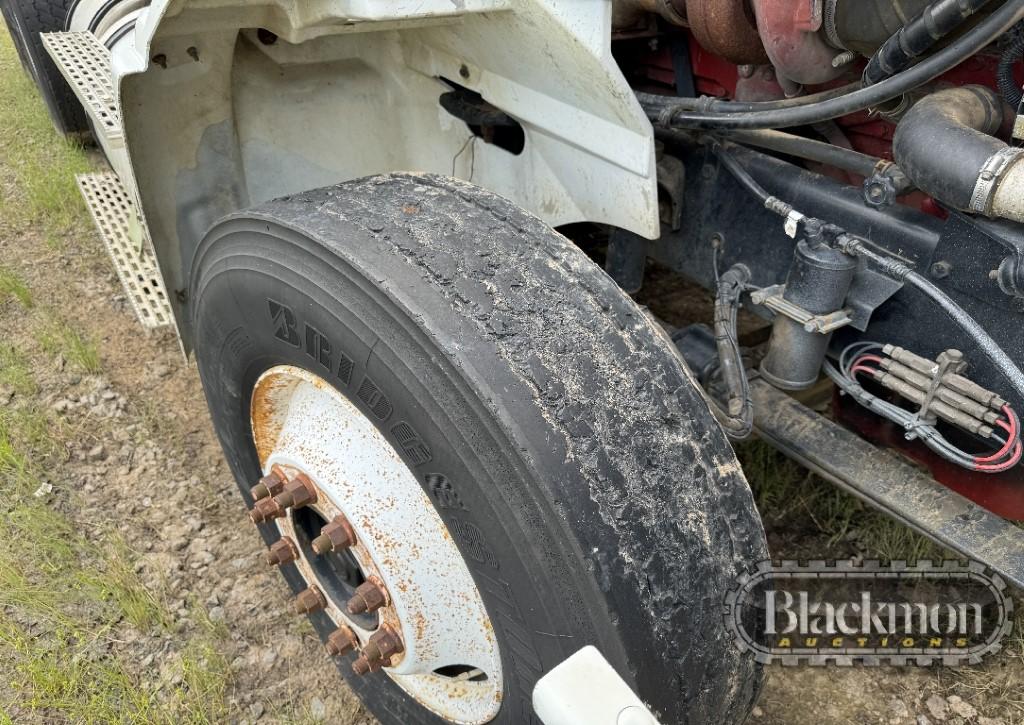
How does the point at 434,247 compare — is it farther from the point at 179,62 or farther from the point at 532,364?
the point at 179,62

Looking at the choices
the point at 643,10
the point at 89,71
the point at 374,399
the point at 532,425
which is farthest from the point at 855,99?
the point at 89,71

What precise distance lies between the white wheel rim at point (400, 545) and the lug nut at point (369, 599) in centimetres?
2

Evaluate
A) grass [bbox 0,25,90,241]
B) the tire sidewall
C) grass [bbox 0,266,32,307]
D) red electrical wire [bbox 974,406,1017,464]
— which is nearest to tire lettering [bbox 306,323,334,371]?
the tire sidewall

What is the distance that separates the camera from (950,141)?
1151 mm

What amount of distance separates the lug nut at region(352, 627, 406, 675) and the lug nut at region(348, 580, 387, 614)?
2.3 inches

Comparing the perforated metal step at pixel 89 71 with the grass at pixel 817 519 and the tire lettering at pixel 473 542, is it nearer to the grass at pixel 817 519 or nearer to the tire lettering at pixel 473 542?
the tire lettering at pixel 473 542

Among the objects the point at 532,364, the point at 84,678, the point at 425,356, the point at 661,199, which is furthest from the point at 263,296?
the point at 84,678

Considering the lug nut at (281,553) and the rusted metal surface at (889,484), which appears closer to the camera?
the rusted metal surface at (889,484)

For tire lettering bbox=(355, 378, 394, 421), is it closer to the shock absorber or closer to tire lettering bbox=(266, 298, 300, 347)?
tire lettering bbox=(266, 298, 300, 347)

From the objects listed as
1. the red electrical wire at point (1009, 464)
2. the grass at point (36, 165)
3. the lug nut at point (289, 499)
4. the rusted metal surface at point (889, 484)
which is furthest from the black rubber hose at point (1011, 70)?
the grass at point (36, 165)

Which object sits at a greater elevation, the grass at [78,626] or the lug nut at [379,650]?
the lug nut at [379,650]

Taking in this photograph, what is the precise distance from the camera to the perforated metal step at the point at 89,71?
8.66 ft

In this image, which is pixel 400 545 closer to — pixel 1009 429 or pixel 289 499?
pixel 289 499

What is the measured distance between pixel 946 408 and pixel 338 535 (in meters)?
1.04
